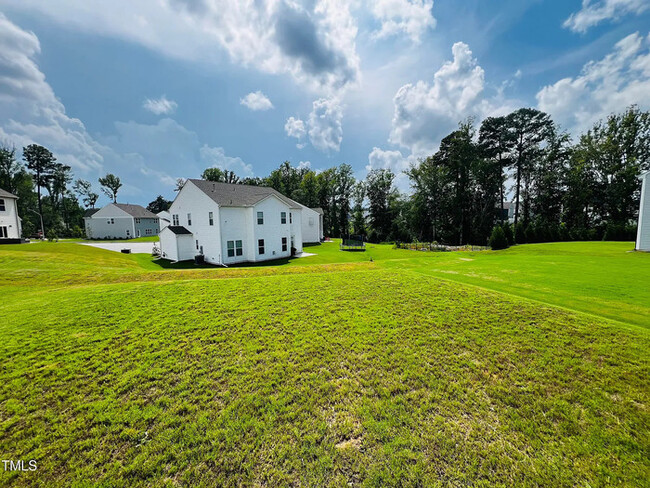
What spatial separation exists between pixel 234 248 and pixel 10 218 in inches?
1125

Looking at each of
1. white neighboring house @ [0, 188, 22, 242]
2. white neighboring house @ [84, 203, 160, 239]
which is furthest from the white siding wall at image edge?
white neighboring house @ [84, 203, 160, 239]

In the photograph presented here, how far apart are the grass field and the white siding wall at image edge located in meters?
32.6

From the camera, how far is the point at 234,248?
22.0 m

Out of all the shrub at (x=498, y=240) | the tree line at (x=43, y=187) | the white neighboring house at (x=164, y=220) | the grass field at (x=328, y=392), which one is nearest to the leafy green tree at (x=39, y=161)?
the tree line at (x=43, y=187)

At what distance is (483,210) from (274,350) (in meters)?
42.4

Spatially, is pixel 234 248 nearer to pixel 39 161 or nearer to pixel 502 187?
pixel 502 187

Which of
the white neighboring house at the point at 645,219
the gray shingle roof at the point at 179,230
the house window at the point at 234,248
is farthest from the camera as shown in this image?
the gray shingle roof at the point at 179,230

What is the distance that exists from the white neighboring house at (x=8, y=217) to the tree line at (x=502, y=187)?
88.3 ft

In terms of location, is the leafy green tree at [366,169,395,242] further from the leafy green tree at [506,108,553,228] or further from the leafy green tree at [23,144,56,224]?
the leafy green tree at [23,144,56,224]

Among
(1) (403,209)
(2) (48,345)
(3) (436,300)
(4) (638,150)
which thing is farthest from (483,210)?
(2) (48,345)

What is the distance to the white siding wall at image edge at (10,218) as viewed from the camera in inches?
1059

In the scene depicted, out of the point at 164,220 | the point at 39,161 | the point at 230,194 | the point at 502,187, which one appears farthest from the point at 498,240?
the point at 39,161

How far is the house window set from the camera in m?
21.7

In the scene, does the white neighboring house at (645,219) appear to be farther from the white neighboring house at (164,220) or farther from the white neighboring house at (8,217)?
the white neighboring house at (8,217)
